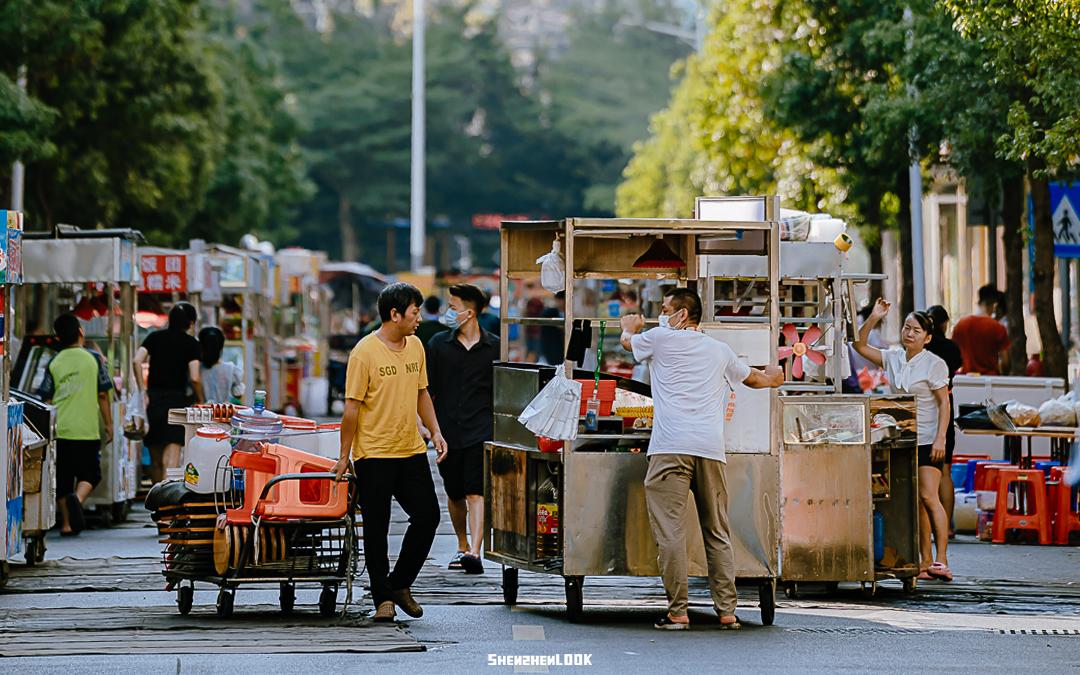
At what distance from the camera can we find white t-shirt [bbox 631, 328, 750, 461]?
10703mm

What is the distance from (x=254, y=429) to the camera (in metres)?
11.3

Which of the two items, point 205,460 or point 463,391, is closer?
point 205,460

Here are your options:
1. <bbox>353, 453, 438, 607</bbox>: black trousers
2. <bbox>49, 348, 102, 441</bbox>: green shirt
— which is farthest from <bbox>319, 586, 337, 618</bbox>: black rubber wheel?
<bbox>49, 348, 102, 441</bbox>: green shirt

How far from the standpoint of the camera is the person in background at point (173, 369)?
17250 mm

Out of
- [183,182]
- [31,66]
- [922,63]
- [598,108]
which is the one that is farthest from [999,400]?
[598,108]

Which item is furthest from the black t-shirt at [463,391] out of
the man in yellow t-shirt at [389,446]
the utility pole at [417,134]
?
the utility pole at [417,134]

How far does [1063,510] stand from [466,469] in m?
5.17

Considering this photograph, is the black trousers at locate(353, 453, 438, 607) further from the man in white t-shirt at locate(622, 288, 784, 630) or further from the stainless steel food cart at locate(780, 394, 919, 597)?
the stainless steel food cart at locate(780, 394, 919, 597)

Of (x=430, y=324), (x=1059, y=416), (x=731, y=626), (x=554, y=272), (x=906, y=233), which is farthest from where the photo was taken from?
(x=906, y=233)

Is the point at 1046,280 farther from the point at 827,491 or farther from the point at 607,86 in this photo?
the point at 607,86

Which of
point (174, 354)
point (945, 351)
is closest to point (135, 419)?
point (174, 354)

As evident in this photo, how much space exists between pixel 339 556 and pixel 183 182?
81.0 feet

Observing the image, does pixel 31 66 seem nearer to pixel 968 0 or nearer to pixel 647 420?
pixel 968 0

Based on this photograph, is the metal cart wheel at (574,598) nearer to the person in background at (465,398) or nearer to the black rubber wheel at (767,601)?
the black rubber wheel at (767,601)
